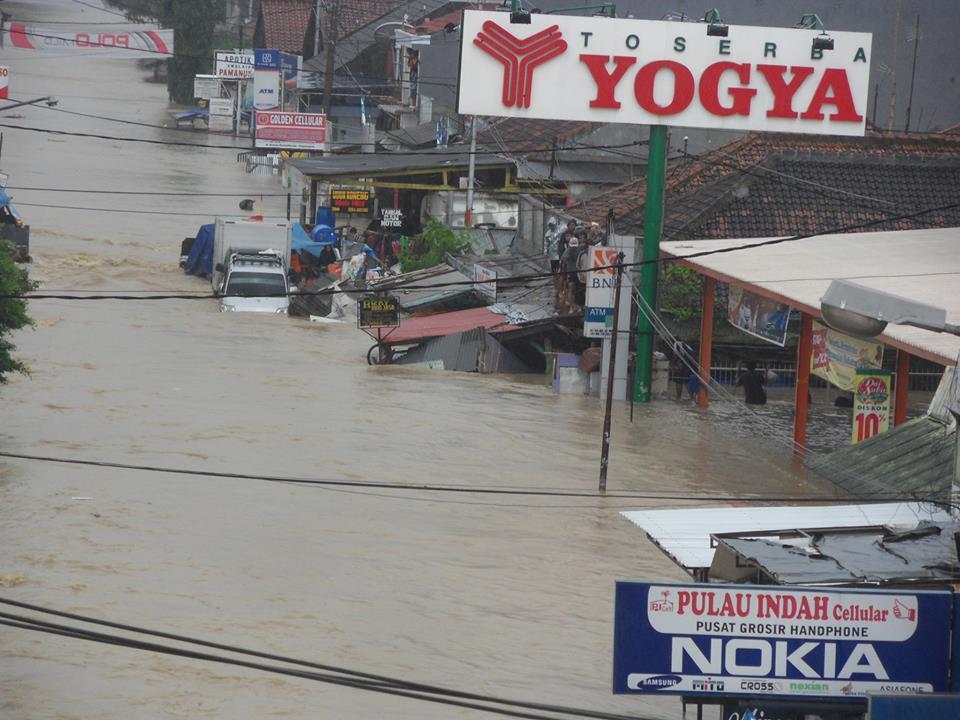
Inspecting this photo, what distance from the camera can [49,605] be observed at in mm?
13164

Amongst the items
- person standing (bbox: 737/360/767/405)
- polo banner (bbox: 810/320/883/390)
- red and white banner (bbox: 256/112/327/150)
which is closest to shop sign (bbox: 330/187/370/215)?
red and white banner (bbox: 256/112/327/150)

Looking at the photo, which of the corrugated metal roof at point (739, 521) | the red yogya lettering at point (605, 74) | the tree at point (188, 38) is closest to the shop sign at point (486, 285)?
the red yogya lettering at point (605, 74)

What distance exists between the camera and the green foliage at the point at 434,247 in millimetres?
34688

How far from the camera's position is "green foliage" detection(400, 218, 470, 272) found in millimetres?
34688

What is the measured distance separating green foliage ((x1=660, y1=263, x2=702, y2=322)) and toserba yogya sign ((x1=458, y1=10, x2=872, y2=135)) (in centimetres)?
276

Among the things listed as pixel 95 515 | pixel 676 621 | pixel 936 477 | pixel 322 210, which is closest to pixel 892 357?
pixel 936 477

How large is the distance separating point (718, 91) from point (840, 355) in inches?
304

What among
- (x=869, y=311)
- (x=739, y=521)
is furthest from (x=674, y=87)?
(x=869, y=311)

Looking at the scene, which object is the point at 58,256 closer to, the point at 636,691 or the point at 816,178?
the point at 816,178

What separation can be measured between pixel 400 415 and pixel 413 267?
43.5 ft

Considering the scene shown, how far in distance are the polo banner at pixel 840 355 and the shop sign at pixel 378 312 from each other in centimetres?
883

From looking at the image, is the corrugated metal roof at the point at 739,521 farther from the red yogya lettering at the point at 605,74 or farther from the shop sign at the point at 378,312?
the shop sign at the point at 378,312

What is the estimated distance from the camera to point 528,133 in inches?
1683

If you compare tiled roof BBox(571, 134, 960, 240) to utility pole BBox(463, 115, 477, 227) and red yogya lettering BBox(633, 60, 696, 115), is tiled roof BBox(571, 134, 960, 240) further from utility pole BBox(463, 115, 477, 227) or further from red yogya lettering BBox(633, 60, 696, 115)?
utility pole BBox(463, 115, 477, 227)
